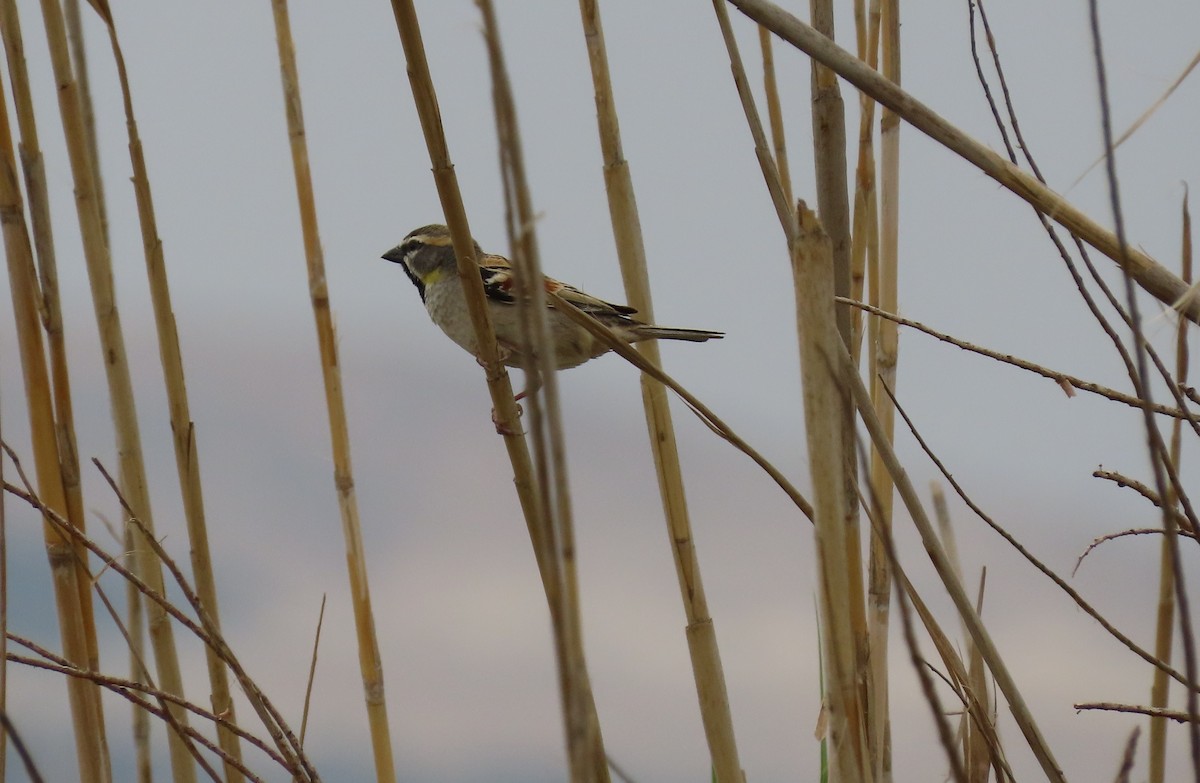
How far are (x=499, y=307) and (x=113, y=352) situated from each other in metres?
1.26

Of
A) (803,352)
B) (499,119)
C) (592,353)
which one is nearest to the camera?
(499,119)

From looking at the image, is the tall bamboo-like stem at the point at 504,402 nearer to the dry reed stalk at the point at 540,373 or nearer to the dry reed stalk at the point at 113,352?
the dry reed stalk at the point at 540,373

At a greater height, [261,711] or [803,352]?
[803,352]

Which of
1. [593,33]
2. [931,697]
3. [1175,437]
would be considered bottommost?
[931,697]

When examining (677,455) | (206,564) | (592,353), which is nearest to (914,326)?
(677,455)

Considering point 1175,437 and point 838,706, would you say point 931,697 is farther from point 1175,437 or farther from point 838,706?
point 1175,437

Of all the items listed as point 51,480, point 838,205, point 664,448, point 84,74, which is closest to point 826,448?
point 838,205

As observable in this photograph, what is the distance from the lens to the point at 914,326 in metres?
1.30

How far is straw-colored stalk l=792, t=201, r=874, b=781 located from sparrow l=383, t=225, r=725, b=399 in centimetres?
130

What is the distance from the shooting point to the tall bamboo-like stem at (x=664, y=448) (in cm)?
153

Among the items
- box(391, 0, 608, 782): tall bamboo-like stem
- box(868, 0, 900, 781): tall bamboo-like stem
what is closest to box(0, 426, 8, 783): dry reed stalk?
box(391, 0, 608, 782): tall bamboo-like stem

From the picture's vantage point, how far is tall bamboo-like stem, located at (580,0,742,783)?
5.00 ft

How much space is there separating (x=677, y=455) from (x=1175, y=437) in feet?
2.34

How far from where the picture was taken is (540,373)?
66 centimetres
